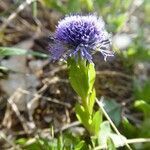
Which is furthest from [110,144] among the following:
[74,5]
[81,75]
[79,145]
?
[74,5]

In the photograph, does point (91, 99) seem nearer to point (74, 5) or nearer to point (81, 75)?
point (81, 75)

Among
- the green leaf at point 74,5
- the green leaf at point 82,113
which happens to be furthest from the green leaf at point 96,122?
the green leaf at point 74,5

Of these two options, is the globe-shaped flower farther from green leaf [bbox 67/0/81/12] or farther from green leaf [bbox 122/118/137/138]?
green leaf [bbox 67/0/81/12]

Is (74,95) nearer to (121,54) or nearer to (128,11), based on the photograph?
(121,54)

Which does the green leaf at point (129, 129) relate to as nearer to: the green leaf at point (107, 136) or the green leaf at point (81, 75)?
the green leaf at point (107, 136)

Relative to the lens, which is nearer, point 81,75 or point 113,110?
point 81,75

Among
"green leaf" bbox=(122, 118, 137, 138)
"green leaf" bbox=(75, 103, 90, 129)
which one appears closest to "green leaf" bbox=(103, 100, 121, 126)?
"green leaf" bbox=(122, 118, 137, 138)
